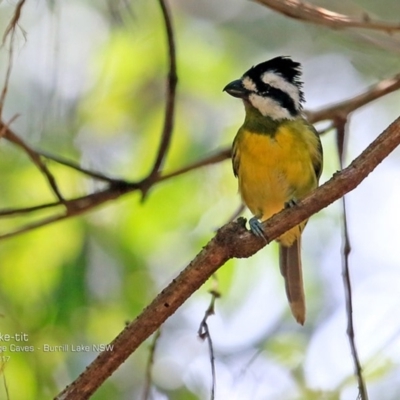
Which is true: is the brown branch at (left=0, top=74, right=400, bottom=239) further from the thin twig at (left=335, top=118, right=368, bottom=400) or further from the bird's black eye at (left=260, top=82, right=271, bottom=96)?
the bird's black eye at (left=260, top=82, right=271, bottom=96)

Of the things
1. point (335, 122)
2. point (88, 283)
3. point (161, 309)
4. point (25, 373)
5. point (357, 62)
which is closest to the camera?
point (161, 309)

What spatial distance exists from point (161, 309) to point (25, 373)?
0.88 metres

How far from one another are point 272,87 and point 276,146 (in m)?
0.23

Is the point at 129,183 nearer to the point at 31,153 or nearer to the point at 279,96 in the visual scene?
the point at 31,153

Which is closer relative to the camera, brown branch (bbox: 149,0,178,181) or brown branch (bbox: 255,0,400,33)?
brown branch (bbox: 255,0,400,33)

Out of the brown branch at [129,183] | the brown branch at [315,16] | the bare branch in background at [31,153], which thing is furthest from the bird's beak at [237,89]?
the bare branch in background at [31,153]

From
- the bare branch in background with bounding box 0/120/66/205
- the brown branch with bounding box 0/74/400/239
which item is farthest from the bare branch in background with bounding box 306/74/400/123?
the bare branch in background with bounding box 0/120/66/205

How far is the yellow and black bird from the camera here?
2.66 meters

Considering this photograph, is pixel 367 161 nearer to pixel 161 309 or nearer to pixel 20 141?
pixel 161 309

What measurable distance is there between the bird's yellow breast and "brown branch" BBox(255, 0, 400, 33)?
1.72 ft

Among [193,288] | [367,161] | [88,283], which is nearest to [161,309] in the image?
→ [193,288]

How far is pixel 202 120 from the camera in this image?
3.29 metres

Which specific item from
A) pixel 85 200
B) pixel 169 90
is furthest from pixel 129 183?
pixel 169 90

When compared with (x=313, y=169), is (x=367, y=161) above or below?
below
